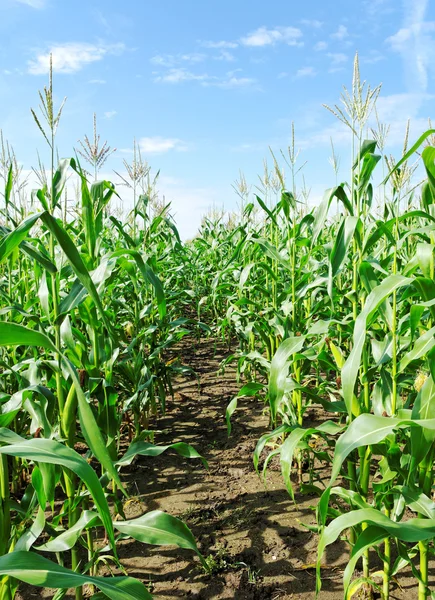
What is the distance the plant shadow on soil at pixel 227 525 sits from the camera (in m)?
1.90

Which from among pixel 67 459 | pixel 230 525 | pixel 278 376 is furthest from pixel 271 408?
pixel 67 459

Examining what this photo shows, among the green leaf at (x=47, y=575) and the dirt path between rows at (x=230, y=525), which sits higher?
the green leaf at (x=47, y=575)

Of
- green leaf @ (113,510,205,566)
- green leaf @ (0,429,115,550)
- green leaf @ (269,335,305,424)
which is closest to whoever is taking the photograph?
green leaf @ (0,429,115,550)

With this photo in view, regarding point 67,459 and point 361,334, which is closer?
point 67,459

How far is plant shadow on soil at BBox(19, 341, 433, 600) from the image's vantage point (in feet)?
6.23

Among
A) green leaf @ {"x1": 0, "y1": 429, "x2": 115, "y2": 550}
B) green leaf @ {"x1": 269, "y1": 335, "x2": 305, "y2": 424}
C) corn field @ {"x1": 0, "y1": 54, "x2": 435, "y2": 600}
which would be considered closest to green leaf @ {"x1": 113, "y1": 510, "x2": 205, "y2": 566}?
corn field @ {"x1": 0, "y1": 54, "x2": 435, "y2": 600}

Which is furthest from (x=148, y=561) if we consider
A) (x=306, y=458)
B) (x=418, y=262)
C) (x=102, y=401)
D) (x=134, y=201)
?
(x=134, y=201)

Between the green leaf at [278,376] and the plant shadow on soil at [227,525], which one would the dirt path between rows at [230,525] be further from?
the green leaf at [278,376]

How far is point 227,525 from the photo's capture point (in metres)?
2.30

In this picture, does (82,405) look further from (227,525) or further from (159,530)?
(227,525)

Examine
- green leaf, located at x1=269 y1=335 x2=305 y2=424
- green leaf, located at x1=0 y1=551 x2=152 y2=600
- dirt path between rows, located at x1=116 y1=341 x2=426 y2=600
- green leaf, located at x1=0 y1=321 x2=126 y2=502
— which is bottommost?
dirt path between rows, located at x1=116 y1=341 x2=426 y2=600

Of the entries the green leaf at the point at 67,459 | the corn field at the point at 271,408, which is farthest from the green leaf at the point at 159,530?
the green leaf at the point at 67,459

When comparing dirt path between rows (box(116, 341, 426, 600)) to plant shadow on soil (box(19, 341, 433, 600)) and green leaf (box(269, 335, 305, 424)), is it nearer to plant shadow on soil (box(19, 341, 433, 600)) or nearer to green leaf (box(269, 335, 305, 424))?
plant shadow on soil (box(19, 341, 433, 600))

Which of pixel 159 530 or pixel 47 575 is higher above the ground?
pixel 47 575
